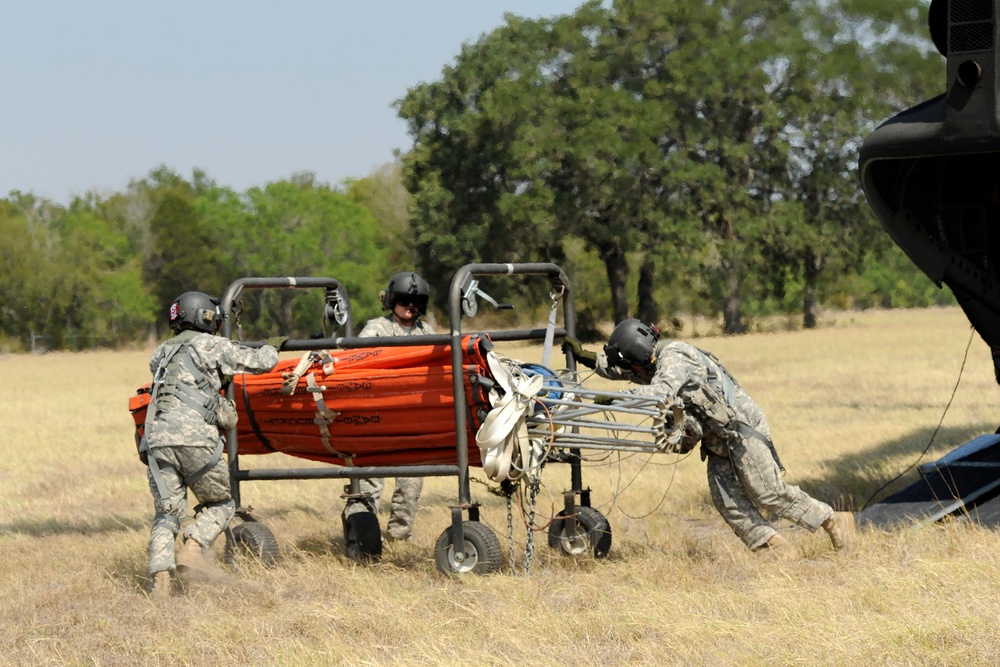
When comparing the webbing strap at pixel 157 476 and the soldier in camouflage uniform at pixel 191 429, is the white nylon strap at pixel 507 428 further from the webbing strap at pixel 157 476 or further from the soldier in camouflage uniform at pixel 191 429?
the webbing strap at pixel 157 476

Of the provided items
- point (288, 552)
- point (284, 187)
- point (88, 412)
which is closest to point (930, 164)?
point (288, 552)

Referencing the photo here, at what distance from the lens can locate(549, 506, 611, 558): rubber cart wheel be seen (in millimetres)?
8828

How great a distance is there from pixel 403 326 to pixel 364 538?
1.93m

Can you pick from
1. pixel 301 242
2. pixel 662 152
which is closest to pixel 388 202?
pixel 301 242

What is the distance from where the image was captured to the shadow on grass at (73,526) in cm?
1128

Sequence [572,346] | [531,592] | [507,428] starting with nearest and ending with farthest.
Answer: [531,592], [507,428], [572,346]

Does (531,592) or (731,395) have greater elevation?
(731,395)

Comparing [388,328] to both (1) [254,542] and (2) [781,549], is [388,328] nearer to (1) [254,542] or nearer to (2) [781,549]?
(1) [254,542]

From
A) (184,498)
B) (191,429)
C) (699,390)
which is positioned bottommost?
(184,498)

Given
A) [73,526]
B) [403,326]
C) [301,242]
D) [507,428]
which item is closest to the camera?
[507,428]

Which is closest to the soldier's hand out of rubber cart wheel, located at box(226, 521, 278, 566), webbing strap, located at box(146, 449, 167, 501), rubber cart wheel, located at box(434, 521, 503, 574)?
rubber cart wheel, located at box(434, 521, 503, 574)

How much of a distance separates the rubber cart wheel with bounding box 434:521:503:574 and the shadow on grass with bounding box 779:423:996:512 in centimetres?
381

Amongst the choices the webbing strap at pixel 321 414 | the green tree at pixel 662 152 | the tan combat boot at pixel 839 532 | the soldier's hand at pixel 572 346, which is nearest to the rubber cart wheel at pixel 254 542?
the webbing strap at pixel 321 414

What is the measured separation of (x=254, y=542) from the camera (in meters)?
9.00
